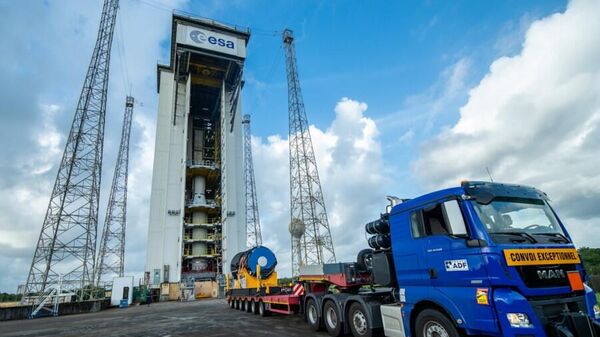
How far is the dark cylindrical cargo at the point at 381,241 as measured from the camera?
27.6 feet

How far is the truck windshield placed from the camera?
5695 mm

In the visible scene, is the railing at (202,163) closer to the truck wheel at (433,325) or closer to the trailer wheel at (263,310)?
the trailer wheel at (263,310)

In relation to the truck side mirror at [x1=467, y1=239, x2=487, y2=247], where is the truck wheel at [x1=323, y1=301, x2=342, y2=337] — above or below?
below

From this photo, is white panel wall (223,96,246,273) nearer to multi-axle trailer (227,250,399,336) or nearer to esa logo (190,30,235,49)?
esa logo (190,30,235,49)

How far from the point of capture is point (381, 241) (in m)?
8.49

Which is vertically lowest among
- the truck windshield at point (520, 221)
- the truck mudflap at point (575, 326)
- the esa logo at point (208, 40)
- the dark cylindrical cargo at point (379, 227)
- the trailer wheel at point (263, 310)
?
the trailer wheel at point (263, 310)

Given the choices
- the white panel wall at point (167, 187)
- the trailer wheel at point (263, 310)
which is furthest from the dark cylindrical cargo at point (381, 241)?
the white panel wall at point (167, 187)

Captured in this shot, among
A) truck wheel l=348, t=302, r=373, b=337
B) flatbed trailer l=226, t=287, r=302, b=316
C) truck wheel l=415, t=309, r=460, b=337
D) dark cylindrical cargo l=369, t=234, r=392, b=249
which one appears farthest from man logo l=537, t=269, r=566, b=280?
flatbed trailer l=226, t=287, r=302, b=316

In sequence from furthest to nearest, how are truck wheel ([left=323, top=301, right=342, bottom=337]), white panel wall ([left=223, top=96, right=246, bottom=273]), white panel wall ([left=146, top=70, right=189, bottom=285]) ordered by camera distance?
white panel wall ([left=146, top=70, right=189, bottom=285]) < white panel wall ([left=223, top=96, right=246, bottom=273]) < truck wheel ([left=323, top=301, right=342, bottom=337])

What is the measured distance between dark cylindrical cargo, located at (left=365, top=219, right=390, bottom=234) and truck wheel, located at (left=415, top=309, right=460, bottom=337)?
2369 mm

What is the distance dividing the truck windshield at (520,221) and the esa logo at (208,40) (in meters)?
44.0

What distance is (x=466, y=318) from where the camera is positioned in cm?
555

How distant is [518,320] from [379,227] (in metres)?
3.92

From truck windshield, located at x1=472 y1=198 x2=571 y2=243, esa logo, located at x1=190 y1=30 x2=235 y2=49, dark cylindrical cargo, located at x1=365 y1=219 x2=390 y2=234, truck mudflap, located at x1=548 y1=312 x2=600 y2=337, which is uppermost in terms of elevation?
esa logo, located at x1=190 y1=30 x2=235 y2=49
